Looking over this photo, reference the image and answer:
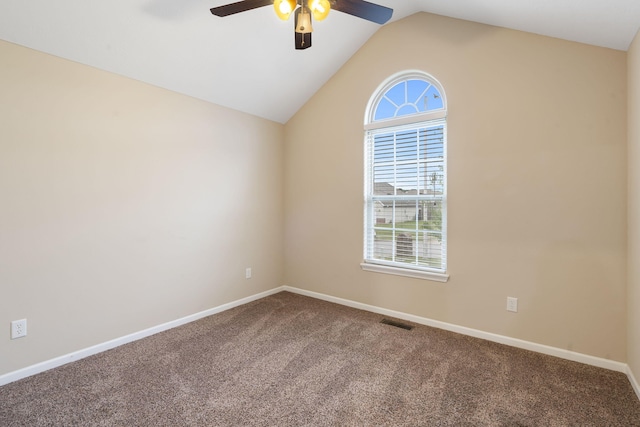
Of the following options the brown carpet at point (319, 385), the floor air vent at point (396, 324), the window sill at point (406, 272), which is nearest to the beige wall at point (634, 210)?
the brown carpet at point (319, 385)

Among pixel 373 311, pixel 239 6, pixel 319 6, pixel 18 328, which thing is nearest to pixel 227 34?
pixel 239 6

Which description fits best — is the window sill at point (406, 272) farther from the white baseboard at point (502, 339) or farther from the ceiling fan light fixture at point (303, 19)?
the ceiling fan light fixture at point (303, 19)

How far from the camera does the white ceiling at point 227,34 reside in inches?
75.4

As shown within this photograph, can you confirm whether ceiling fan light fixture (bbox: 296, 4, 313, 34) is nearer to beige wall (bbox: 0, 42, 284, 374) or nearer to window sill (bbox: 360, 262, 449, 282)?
beige wall (bbox: 0, 42, 284, 374)

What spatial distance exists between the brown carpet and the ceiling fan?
2.26 meters

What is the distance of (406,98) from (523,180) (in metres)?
1.38

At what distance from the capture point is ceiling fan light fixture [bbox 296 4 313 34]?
1.73 meters

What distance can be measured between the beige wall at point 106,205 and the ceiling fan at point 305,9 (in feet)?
4.52

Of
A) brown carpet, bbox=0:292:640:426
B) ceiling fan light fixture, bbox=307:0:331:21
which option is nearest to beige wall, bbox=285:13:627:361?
brown carpet, bbox=0:292:640:426

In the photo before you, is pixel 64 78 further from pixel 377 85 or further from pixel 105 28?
pixel 377 85

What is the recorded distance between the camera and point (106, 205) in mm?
2430

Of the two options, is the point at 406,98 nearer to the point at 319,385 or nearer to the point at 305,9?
the point at 305,9

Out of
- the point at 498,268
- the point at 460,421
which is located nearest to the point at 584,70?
the point at 498,268

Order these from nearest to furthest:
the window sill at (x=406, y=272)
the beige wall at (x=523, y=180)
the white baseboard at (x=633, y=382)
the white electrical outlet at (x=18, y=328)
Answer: the white baseboard at (x=633, y=382) < the white electrical outlet at (x=18, y=328) < the beige wall at (x=523, y=180) < the window sill at (x=406, y=272)
